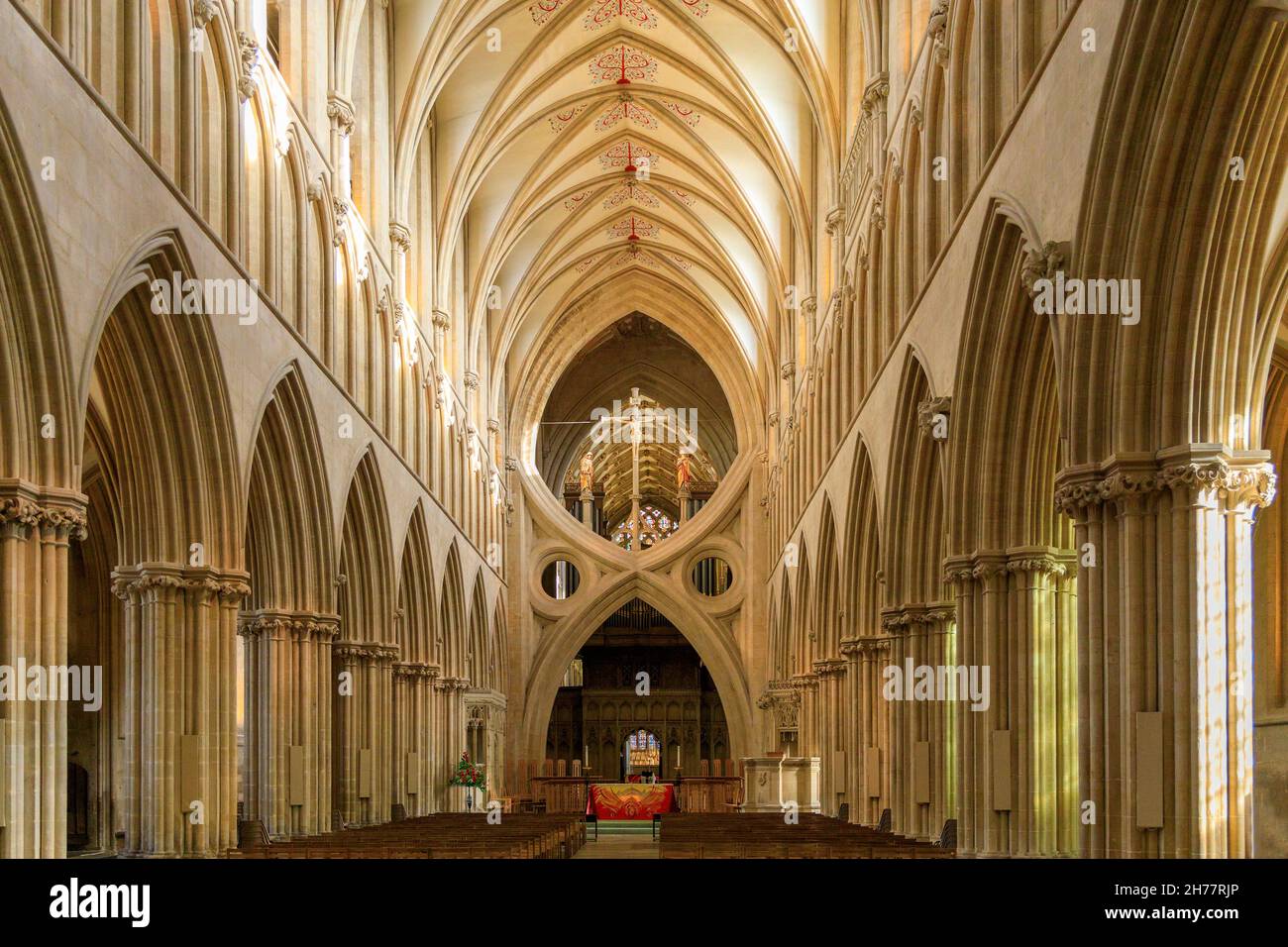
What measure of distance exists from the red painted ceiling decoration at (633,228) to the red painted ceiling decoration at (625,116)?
18.7 ft

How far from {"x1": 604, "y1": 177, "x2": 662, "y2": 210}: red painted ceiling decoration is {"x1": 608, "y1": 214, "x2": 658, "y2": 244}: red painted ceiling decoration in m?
0.92

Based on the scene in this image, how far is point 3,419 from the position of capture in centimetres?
1258

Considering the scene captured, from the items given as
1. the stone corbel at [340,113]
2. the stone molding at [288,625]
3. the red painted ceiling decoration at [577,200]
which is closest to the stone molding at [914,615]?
the stone molding at [288,625]

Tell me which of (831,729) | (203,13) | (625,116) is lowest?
(831,729)

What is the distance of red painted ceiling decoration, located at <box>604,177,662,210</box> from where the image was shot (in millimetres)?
40938

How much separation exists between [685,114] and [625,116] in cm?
172

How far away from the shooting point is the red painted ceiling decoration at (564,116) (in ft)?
117

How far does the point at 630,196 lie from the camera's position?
4150 cm

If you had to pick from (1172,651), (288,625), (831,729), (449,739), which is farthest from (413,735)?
(1172,651)

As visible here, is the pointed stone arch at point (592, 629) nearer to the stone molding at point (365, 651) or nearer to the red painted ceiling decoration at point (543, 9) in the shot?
the stone molding at point (365, 651)

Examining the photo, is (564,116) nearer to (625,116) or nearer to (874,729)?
(625,116)

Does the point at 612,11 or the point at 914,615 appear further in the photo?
the point at 612,11
